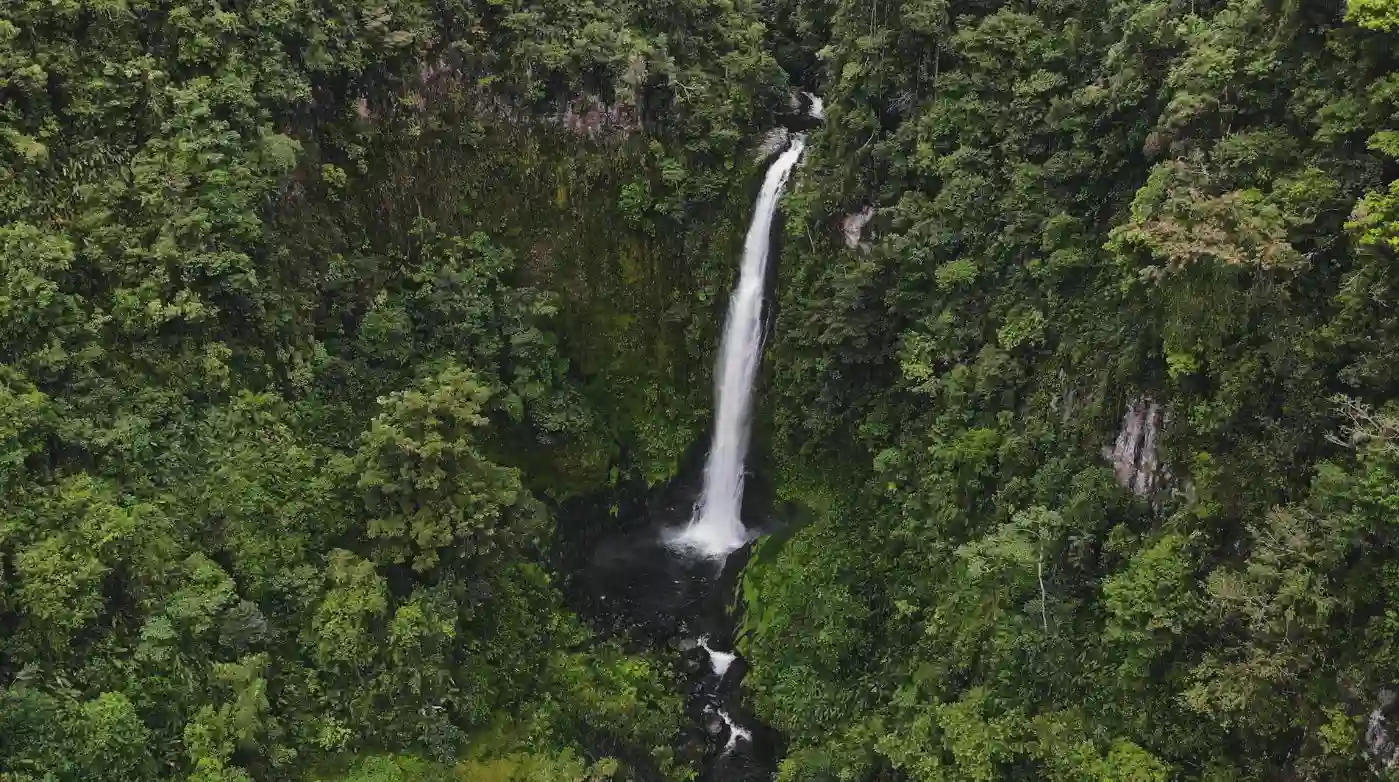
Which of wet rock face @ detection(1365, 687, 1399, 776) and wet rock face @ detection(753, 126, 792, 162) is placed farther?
wet rock face @ detection(753, 126, 792, 162)

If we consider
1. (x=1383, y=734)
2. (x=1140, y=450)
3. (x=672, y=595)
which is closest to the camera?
(x=1383, y=734)

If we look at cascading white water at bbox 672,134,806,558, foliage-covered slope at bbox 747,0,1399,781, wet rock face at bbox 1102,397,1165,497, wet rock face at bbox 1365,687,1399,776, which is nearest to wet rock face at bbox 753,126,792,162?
cascading white water at bbox 672,134,806,558

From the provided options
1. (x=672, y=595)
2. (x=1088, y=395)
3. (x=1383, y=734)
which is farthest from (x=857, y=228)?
(x=1383, y=734)

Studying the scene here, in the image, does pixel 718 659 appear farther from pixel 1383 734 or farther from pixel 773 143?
pixel 1383 734

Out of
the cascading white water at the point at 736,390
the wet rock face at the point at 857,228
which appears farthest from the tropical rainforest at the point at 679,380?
the cascading white water at the point at 736,390

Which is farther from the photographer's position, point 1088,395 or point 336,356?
point 336,356

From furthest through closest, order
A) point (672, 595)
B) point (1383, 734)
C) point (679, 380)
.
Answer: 1. point (679, 380)
2. point (672, 595)
3. point (1383, 734)

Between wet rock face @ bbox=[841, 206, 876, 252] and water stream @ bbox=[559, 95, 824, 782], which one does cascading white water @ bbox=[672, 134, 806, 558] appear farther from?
wet rock face @ bbox=[841, 206, 876, 252]
